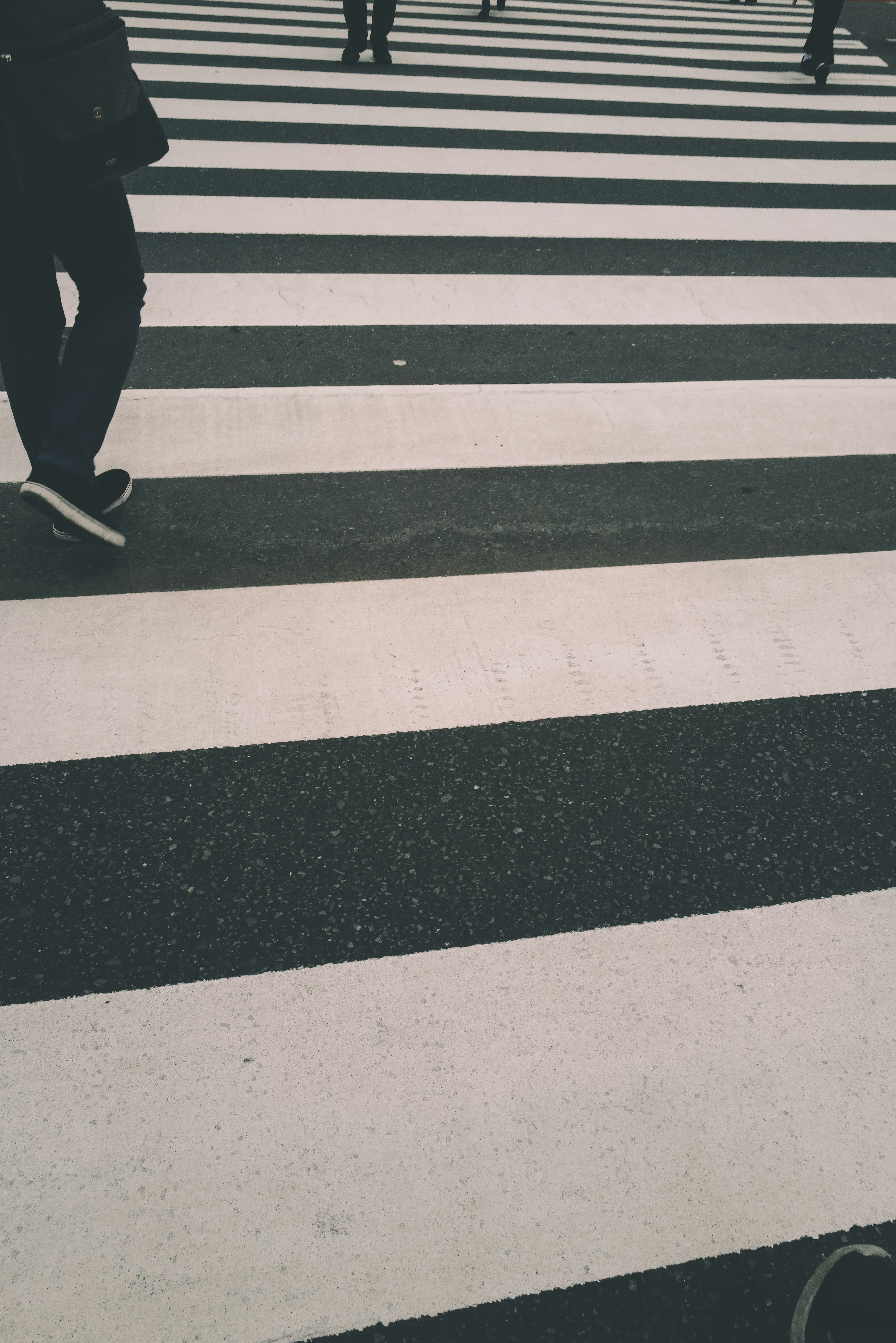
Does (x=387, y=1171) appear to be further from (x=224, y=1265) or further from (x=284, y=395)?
(x=284, y=395)

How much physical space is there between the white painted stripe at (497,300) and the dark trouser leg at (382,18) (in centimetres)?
396

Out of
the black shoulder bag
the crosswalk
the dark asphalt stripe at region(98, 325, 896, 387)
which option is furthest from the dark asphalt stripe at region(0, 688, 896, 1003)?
the dark asphalt stripe at region(98, 325, 896, 387)

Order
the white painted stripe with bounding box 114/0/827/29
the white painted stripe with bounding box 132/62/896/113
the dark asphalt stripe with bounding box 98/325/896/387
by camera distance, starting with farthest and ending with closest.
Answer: the white painted stripe with bounding box 114/0/827/29 < the white painted stripe with bounding box 132/62/896/113 < the dark asphalt stripe with bounding box 98/325/896/387

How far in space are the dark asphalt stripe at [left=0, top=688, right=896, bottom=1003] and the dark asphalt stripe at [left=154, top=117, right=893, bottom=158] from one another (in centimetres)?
479

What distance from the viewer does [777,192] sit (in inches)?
227

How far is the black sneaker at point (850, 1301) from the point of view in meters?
1.30

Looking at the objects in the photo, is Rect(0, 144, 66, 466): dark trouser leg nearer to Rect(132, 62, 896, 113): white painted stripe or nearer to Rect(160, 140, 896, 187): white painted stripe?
Rect(160, 140, 896, 187): white painted stripe

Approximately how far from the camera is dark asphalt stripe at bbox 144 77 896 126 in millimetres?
6520

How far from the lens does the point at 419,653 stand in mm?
2574

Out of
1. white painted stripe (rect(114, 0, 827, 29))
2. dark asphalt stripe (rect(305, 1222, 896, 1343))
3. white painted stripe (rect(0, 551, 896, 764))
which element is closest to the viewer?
dark asphalt stripe (rect(305, 1222, 896, 1343))

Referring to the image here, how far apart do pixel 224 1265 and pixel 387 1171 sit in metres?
0.28

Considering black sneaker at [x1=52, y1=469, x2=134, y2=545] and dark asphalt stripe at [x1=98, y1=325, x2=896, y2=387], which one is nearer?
black sneaker at [x1=52, y1=469, x2=134, y2=545]

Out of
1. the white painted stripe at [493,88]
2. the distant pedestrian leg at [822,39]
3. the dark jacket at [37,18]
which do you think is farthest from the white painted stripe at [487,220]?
the distant pedestrian leg at [822,39]

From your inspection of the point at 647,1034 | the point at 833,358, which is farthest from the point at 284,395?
the point at 647,1034
